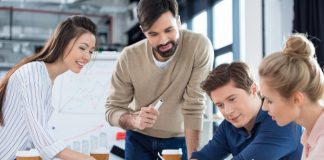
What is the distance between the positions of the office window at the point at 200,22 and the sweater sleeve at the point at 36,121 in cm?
400

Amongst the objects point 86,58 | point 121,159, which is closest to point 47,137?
point 86,58

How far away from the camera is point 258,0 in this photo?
3875 millimetres

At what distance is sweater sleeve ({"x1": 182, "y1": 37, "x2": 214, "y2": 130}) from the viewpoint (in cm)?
202

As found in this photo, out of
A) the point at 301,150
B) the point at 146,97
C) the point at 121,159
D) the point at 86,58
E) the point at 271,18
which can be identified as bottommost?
the point at 121,159

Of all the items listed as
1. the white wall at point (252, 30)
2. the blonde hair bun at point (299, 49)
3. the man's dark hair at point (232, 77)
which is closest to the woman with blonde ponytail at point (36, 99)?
the man's dark hair at point (232, 77)

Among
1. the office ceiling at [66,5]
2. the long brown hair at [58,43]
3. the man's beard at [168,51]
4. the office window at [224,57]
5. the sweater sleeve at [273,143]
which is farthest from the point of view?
the office ceiling at [66,5]

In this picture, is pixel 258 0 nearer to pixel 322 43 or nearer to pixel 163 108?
pixel 322 43

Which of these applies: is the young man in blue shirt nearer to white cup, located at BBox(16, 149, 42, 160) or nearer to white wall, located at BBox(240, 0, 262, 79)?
white cup, located at BBox(16, 149, 42, 160)

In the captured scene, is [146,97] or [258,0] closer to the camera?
[146,97]

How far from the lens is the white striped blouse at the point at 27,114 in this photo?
1665mm

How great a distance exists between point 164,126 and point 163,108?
9 cm

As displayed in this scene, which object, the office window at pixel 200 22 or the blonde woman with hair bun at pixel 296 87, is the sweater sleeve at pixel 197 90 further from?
the office window at pixel 200 22

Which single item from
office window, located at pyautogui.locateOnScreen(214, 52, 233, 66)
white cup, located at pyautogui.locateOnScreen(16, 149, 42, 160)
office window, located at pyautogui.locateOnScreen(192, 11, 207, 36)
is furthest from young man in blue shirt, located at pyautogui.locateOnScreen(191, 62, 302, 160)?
office window, located at pyautogui.locateOnScreen(192, 11, 207, 36)

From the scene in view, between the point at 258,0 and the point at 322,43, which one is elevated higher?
the point at 258,0
